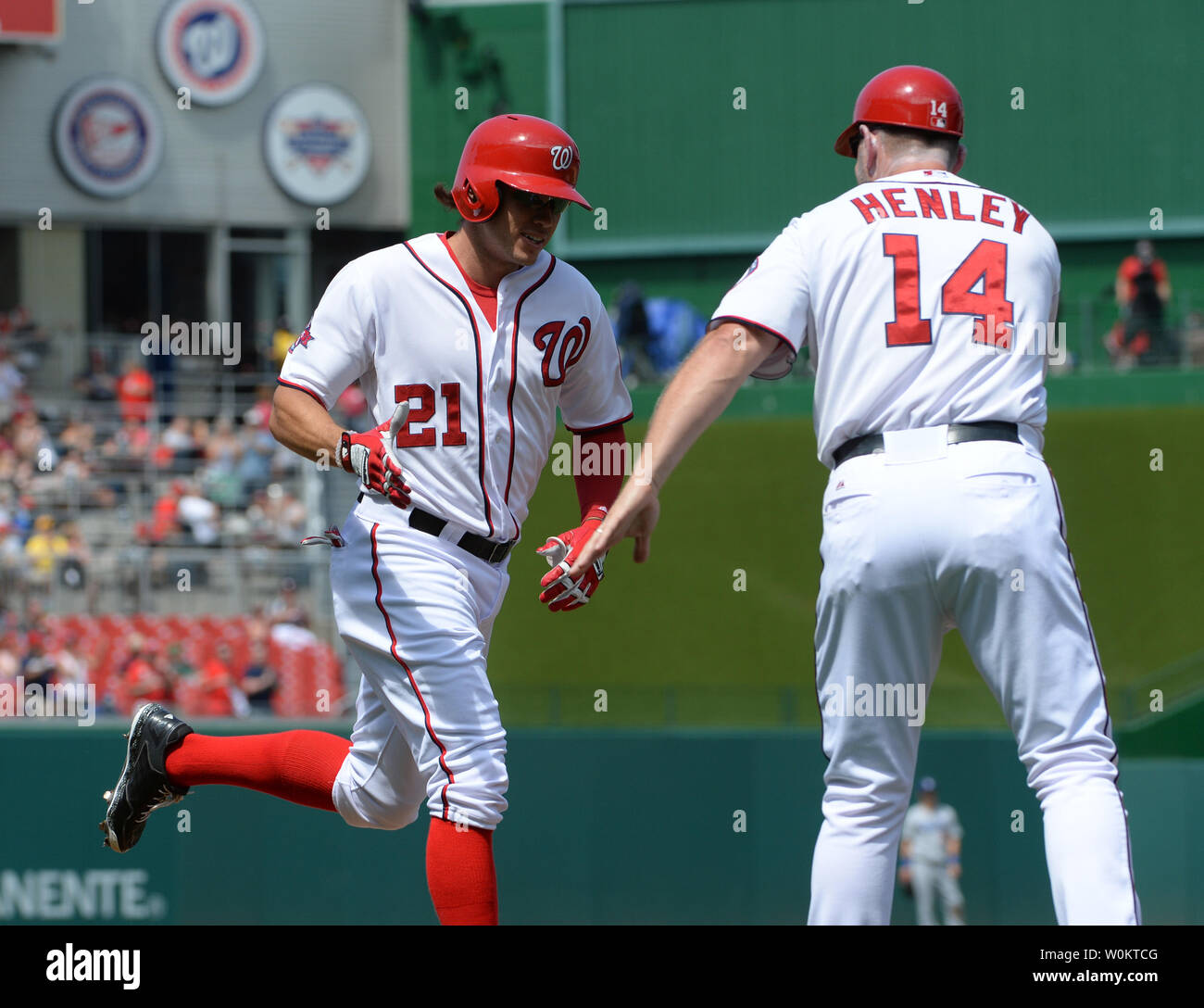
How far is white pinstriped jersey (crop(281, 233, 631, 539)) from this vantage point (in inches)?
145

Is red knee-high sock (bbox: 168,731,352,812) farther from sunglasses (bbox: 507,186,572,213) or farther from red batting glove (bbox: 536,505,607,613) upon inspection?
sunglasses (bbox: 507,186,572,213)

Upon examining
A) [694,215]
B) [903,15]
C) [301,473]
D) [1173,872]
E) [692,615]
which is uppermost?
[903,15]

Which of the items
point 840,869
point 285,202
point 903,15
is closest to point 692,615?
point 903,15

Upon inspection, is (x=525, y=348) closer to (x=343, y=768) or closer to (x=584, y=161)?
(x=343, y=768)

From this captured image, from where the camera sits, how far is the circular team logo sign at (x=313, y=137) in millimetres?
20281

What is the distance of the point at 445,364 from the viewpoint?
145 inches

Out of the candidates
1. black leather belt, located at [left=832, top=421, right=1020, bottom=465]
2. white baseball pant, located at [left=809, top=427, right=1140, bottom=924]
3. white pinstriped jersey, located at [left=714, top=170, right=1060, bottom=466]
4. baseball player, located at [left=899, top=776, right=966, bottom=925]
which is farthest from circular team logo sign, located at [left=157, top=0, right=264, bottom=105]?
white baseball pant, located at [left=809, top=427, right=1140, bottom=924]

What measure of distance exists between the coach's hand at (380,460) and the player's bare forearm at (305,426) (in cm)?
9

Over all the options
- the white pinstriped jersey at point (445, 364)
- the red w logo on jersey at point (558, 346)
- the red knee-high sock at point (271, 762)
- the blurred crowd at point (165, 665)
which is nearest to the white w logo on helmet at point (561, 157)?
the white pinstriped jersey at point (445, 364)

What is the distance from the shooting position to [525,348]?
3768mm

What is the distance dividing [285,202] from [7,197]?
338 cm

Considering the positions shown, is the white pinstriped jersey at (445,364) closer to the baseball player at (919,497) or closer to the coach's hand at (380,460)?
the coach's hand at (380,460)
